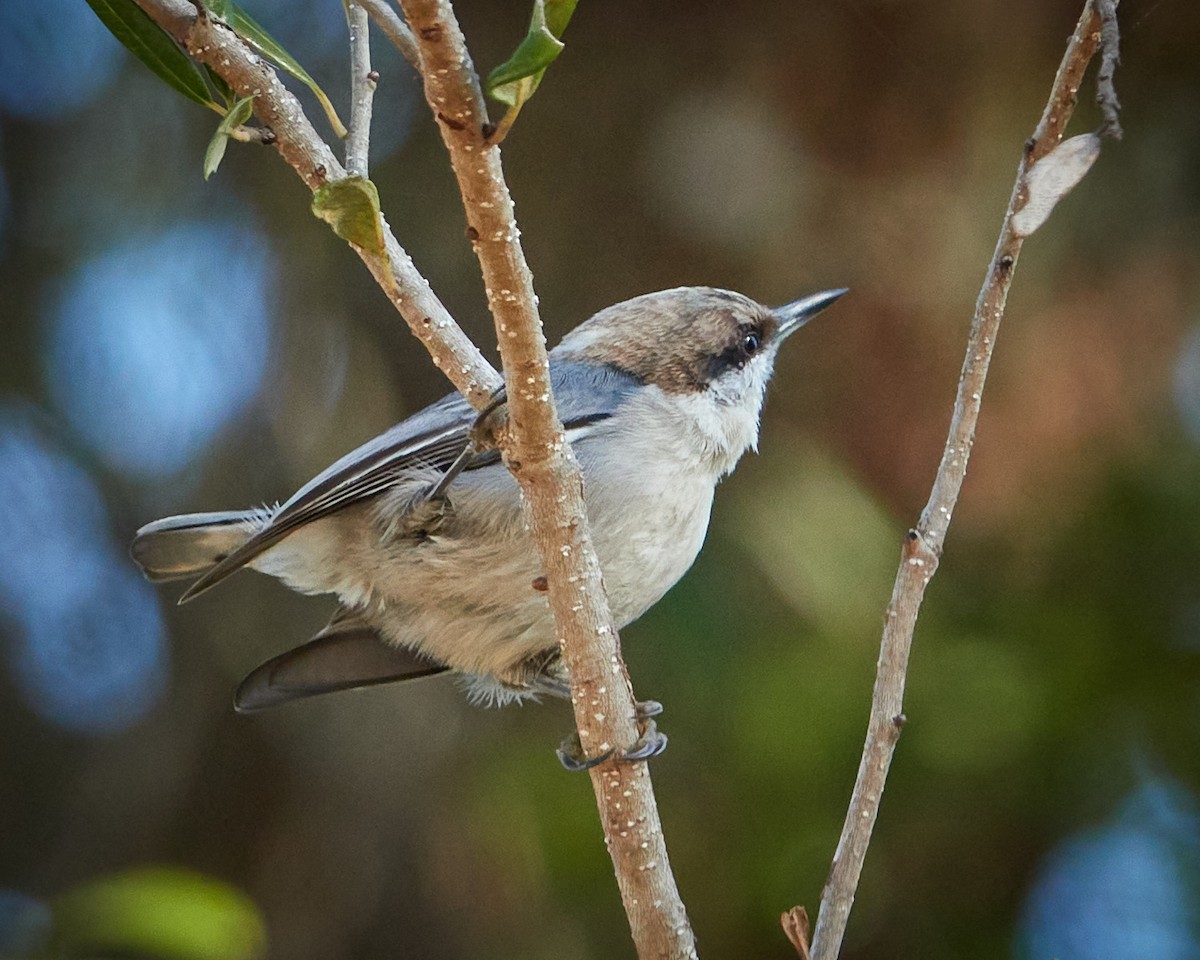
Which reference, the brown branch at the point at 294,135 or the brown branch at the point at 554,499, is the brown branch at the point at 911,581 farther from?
the brown branch at the point at 294,135

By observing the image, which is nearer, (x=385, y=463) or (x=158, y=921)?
(x=158, y=921)

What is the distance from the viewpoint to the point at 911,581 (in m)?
1.91

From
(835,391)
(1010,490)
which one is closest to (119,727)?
(835,391)

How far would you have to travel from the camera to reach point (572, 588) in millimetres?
1941

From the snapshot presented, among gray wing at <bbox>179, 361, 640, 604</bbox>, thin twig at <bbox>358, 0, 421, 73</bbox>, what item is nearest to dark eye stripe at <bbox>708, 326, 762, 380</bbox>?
gray wing at <bbox>179, 361, 640, 604</bbox>

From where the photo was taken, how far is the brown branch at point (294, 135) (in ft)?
6.14

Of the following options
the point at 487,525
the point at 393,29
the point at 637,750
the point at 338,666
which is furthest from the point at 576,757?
the point at 393,29

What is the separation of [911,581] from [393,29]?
3.32ft

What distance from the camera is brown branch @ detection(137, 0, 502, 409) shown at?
A: 187cm

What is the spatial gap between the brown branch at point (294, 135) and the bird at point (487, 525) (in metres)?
0.59

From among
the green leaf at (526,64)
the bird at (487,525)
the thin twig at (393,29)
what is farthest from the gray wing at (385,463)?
the green leaf at (526,64)

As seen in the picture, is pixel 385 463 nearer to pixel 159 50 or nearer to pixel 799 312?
pixel 159 50

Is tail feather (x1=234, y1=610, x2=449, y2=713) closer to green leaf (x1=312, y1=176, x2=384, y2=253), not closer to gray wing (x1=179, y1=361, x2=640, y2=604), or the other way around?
gray wing (x1=179, y1=361, x2=640, y2=604)

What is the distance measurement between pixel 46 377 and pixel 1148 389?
3.50 metres
